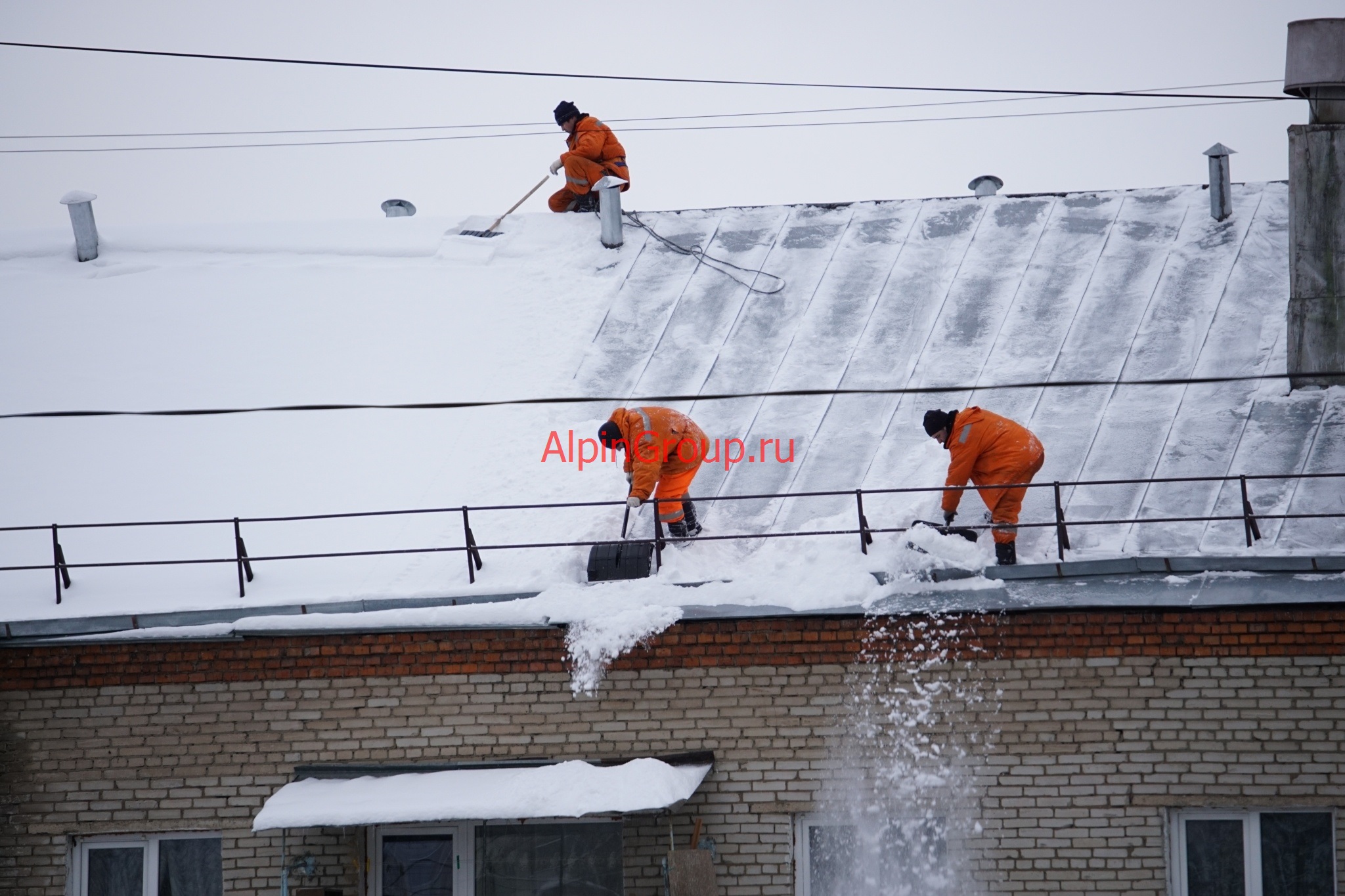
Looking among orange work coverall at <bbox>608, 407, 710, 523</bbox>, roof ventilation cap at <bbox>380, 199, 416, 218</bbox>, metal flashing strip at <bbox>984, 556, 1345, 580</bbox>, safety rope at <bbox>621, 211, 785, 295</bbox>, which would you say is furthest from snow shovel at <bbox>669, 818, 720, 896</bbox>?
roof ventilation cap at <bbox>380, 199, 416, 218</bbox>

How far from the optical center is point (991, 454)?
28.2 ft

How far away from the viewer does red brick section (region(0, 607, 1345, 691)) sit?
765cm

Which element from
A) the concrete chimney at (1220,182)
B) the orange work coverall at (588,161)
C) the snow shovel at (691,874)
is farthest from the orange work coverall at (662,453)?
the concrete chimney at (1220,182)

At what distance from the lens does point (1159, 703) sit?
25.3 feet

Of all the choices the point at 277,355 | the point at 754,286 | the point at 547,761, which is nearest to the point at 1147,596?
the point at 547,761

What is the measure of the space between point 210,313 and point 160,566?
3680 millimetres

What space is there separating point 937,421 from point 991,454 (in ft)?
1.55

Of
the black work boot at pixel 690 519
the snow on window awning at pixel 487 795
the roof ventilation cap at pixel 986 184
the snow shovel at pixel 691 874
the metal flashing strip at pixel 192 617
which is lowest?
the snow shovel at pixel 691 874

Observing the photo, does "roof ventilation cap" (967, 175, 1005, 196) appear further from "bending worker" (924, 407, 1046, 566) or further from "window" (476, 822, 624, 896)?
"window" (476, 822, 624, 896)

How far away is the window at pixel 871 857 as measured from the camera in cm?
783

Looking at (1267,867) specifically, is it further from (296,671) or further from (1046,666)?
(296,671)

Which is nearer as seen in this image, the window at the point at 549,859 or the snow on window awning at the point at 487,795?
the snow on window awning at the point at 487,795

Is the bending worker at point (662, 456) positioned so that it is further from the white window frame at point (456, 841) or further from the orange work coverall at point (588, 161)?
the orange work coverall at point (588, 161)

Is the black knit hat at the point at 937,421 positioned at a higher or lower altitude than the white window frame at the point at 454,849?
higher
